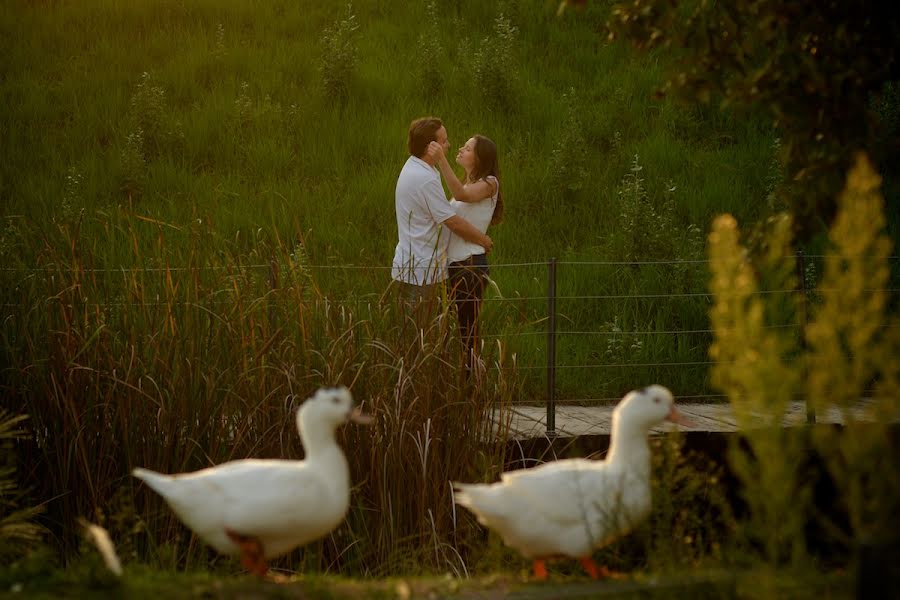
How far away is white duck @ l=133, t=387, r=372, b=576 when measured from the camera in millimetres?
3584

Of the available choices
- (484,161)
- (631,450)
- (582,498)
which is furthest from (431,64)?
(582,498)

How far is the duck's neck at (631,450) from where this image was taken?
3971 mm

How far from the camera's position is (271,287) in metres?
5.75

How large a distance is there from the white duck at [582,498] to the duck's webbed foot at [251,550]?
683 millimetres

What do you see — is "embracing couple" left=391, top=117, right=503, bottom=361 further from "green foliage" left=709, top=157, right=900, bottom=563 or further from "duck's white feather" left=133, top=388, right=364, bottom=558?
Answer: "green foliage" left=709, top=157, right=900, bottom=563

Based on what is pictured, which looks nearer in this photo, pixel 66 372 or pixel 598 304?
pixel 66 372

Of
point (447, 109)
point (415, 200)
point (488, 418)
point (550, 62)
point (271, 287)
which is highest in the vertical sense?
point (550, 62)

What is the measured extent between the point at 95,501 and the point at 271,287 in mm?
1281

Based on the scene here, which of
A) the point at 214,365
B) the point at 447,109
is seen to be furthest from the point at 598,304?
the point at 214,365

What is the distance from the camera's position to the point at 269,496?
3.57 meters

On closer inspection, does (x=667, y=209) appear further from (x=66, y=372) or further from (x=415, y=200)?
(x=66, y=372)

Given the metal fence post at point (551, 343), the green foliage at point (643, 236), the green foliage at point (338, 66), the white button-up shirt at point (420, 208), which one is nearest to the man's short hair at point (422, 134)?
the white button-up shirt at point (420, 208)

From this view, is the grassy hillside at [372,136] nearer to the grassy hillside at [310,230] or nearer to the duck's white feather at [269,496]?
the grassy hillside at [310,230]

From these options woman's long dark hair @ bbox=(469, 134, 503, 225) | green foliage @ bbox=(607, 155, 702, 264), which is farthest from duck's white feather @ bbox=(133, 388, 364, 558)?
green foliage @ bbox=(607, 155, 702, 264)
